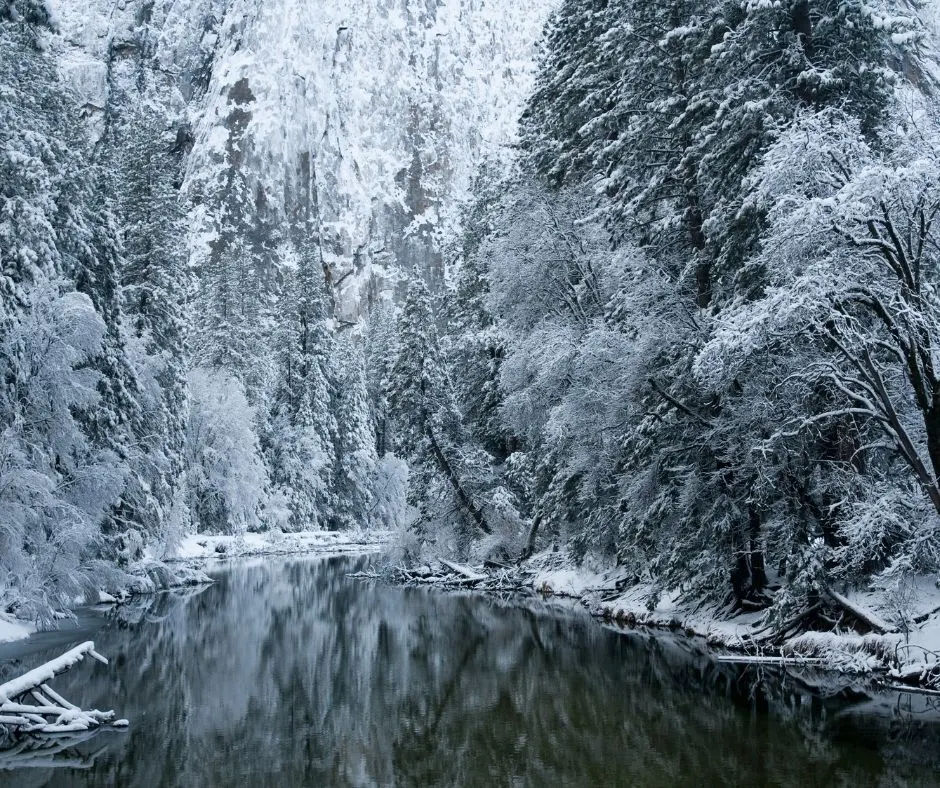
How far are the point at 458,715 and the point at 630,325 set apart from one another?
8.85 m

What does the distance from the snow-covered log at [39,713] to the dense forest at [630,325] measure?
6.70 metres

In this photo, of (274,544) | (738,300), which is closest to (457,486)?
(738,300)

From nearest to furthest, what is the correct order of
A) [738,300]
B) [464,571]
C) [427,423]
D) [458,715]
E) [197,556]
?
[458,715], [738,300], [464,571], [427,423], [197,556]

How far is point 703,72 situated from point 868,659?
11255 mm

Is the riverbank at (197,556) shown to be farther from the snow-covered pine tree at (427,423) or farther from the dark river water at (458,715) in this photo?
the snow-covered pine tree at (427,423)

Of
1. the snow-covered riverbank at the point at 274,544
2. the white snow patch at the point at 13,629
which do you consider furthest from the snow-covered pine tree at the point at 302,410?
the white snow patch at the point at 13,629

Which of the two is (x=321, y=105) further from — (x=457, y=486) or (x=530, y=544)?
(x=530, y=544)

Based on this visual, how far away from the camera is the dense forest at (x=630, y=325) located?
11.8 m

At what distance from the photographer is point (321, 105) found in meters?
141

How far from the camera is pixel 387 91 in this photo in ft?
508

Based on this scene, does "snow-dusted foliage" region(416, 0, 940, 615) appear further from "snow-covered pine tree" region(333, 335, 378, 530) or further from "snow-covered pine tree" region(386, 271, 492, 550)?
"snow-covered pine tree" region(333, 335, 378, 530)

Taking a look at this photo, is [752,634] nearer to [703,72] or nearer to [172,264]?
[703,72]

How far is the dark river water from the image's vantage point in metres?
8.59

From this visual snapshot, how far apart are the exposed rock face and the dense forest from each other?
97.7 metres
